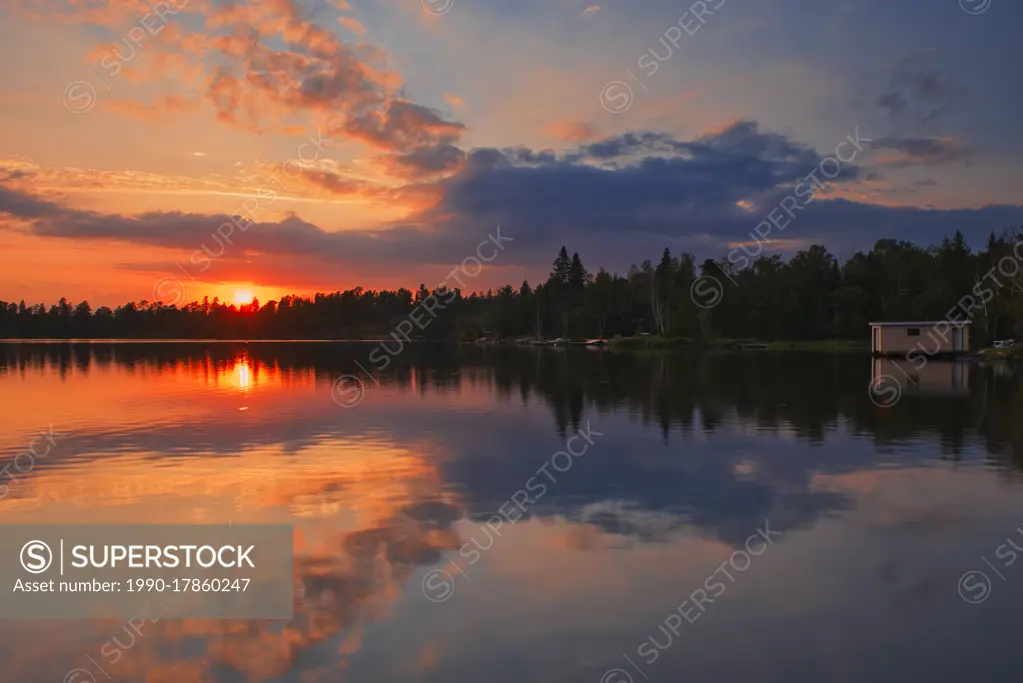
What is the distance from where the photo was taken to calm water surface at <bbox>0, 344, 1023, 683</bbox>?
7926 millimetres

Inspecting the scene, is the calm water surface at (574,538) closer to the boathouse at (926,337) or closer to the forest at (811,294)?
the boathouse at (926,337)

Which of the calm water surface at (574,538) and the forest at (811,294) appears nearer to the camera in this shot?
the calm water surface at (574,538)

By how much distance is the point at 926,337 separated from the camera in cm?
6950

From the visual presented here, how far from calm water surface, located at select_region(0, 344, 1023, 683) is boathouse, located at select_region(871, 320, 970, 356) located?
46498mm

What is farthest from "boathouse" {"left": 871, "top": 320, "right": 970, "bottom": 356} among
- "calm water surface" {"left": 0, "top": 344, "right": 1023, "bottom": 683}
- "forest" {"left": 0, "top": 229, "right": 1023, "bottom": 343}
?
"calm water surface" {"left": 0, "top": 344, "right": 1023, "bottom": 683}

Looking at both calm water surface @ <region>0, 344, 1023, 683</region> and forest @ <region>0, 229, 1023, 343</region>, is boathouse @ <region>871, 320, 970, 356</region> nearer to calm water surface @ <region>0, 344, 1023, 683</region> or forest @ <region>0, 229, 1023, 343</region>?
forest @ <region>0, 229, 1023, 343</region>

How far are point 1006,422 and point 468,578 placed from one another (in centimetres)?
2196

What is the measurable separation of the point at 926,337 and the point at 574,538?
223ft

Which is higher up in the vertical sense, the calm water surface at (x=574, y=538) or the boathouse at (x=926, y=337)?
the boathouse at (x=926, y=337)

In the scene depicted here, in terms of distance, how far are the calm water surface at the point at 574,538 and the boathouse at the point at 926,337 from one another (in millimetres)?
46498

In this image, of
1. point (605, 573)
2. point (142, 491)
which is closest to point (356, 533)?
point (605, 573)

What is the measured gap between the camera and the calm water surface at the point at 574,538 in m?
7.93

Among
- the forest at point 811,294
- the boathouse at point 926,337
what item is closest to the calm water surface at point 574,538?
the boathouse at point 926,337

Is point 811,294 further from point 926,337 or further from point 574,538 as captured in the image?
point 574,538
